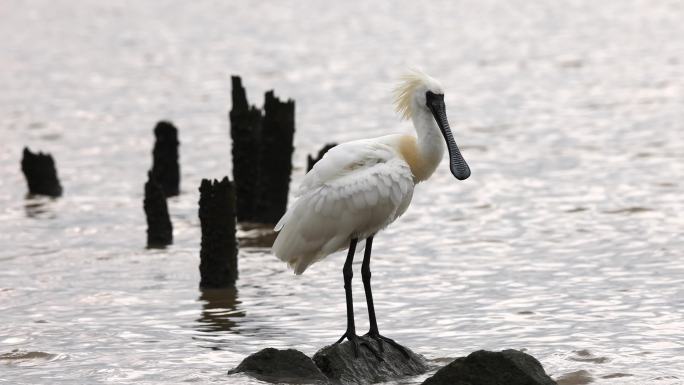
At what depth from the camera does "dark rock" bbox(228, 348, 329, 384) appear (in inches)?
448

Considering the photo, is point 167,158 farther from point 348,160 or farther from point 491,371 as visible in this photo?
point 491,371

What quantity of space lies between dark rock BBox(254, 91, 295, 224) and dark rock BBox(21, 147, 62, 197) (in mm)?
4536

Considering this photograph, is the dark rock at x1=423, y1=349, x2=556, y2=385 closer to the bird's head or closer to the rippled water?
the rippled water

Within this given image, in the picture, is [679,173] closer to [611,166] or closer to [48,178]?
[611,166]

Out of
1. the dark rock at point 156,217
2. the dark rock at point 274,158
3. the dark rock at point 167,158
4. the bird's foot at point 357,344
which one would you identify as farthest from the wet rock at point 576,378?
the dark rock at point 167,158

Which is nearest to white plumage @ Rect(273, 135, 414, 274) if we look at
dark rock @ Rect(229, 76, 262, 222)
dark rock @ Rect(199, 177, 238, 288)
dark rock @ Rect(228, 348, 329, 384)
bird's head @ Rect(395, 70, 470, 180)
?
bird's head @ Rect(395, 70, 470, 180)

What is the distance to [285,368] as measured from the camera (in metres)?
11.5

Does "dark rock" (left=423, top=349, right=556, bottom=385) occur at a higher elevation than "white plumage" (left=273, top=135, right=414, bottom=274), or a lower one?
lower

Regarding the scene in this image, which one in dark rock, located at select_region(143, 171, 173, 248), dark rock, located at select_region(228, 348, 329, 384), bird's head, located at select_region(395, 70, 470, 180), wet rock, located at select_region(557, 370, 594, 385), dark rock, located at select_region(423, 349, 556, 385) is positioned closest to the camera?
dark rock, located at select_region(423, 349, 556, 385)

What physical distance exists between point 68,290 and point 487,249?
5176 millimetres

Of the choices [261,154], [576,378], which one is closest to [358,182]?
[576,378]

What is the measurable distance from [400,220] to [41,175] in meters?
Answer: 5.70

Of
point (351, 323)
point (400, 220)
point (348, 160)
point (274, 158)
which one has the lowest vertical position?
point (351, 323)

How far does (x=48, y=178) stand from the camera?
22.1 meters
